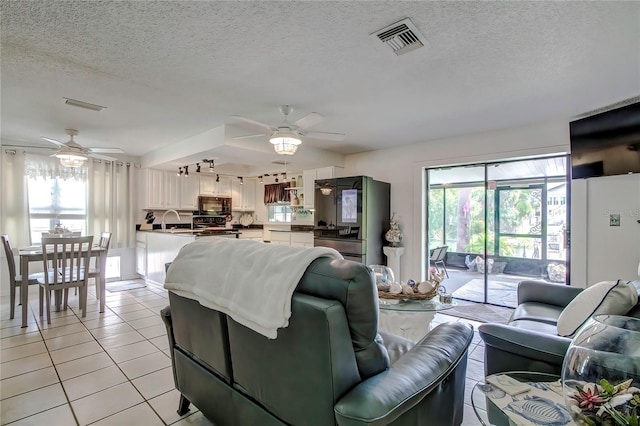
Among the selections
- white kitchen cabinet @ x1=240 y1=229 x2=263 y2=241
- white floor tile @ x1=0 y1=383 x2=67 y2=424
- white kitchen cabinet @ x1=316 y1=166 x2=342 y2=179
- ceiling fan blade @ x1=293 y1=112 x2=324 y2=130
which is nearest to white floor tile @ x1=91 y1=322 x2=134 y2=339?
white floor tile @ x1=0 y1=383 x2=67 y2=424

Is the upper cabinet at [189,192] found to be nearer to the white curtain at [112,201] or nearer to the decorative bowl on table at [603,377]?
the white curtain at [112,201]

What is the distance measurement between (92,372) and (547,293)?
4.03m

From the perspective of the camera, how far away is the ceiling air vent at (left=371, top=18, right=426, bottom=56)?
1.88 meters

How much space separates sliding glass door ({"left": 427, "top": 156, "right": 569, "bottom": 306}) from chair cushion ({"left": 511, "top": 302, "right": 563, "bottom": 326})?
1.70 meters

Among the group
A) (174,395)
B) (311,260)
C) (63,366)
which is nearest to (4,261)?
(63,366)

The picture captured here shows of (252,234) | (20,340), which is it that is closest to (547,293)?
(20,340)

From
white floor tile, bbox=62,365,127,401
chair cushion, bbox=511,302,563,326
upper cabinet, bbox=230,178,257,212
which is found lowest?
white floor tile, bbox=62,365,127,401

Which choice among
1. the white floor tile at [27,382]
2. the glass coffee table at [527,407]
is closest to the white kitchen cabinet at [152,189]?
the white floor tile at [27,382]

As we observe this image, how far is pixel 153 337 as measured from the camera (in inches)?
126

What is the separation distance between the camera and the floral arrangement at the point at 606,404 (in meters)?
0.78

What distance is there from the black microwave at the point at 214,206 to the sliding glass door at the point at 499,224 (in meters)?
4.49

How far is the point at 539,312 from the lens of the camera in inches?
98.9

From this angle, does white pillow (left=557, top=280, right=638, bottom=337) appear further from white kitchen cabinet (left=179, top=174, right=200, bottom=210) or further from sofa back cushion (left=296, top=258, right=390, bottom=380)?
white kitchen cabinet (left=179, top=174, right=200, bottom=210)

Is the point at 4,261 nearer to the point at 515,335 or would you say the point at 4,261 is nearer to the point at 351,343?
the point at 351,343
